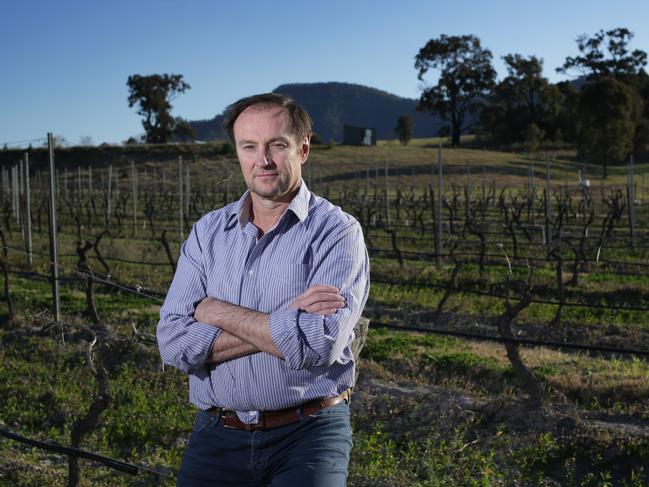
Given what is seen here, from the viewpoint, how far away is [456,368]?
809 centimetres

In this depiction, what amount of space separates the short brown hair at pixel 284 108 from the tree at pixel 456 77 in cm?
5790

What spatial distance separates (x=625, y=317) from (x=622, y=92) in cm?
3601

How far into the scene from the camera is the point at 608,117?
144 ft

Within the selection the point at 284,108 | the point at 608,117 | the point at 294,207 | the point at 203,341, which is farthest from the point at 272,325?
the point at 608,117

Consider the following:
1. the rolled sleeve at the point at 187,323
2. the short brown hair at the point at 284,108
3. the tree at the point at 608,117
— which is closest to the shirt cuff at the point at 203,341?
the rolled sleeve at the point at 187,323

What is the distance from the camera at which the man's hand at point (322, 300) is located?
227 cm

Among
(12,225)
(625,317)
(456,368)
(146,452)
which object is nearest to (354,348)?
(146,452)

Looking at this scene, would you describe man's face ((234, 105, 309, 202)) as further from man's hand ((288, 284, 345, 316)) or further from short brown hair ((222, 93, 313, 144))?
man's hand ((288, 284, 345, 316))

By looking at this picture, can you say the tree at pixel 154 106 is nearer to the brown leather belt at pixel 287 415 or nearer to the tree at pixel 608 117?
the tree at pixel 608 117

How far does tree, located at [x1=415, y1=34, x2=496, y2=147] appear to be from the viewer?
59.6 meters

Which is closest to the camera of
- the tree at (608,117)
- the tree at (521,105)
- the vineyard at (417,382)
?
the vineyard at (417,382)

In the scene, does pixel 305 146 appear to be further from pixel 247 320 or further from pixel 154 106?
pixel 154 106

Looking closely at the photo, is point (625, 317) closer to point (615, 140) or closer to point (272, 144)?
point (272, 144)

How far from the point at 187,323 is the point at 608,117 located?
146 ft
